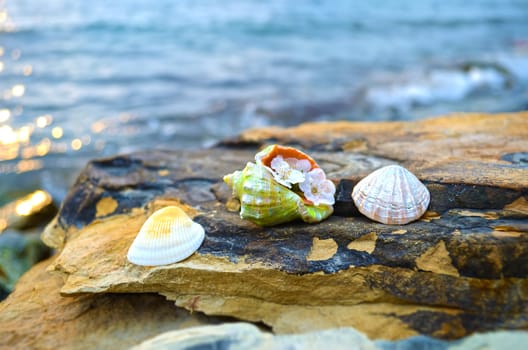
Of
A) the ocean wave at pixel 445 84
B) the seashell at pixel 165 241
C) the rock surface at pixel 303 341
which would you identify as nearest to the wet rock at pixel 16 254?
the seashell at pixel 165 241

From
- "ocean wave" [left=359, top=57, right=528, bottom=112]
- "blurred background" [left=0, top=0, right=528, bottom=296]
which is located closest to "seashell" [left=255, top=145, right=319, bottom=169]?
"blurred background" [left=0, top=0, right=528, bottom=296]

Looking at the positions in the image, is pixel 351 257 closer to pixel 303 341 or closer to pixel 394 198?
pixel 394 198

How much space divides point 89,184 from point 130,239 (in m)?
0.93

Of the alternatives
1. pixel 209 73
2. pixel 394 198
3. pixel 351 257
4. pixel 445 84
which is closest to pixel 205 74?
pixel 209 73

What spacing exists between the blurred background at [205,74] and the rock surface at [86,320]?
89.7 inches

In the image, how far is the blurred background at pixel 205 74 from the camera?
6.92 meters

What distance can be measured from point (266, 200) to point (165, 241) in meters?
0.62

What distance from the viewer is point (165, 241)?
2389 millimetres

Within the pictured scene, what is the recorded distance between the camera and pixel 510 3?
19.9 meters

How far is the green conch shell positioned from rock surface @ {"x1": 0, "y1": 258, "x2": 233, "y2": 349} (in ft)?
2.12

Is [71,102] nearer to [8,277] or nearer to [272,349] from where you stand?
[8,277]

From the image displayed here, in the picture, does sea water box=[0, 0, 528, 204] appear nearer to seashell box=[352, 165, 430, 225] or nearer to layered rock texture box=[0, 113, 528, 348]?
layered rock texture box=[0, 113, 528, 348]

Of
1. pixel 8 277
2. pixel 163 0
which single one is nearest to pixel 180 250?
pixel 8 277

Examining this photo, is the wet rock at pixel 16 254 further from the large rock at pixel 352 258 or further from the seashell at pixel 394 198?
the seashell at pixel 394 198
